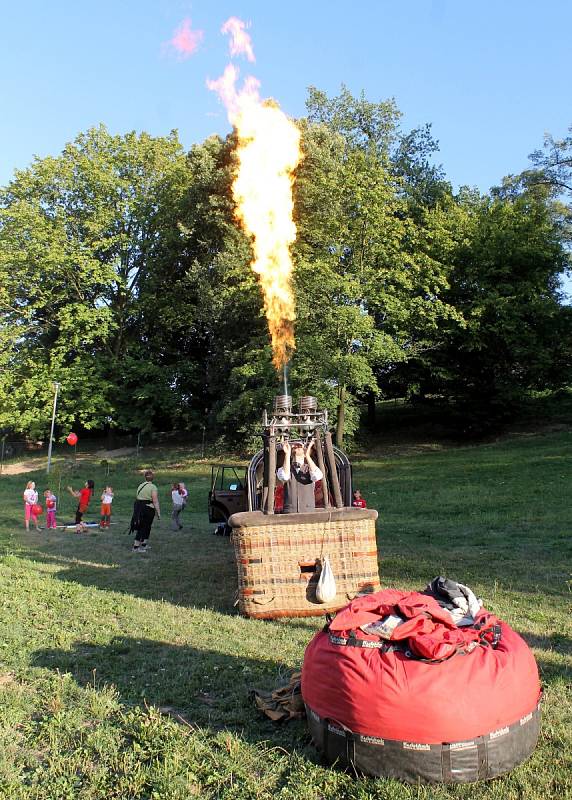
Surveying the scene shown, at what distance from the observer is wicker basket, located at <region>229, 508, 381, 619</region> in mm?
7910

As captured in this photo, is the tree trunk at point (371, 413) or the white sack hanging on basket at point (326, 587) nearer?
the white sack hanging on basket at point (326, 587)

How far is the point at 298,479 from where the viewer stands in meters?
8.93

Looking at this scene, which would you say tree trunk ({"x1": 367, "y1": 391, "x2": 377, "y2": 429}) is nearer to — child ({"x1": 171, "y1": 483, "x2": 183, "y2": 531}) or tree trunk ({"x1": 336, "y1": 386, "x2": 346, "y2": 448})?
tree trunk ({"x1": 336, "y1": 386, "x2": 346, "y2": 448})

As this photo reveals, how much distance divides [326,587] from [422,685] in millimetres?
3642

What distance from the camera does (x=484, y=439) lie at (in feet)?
110

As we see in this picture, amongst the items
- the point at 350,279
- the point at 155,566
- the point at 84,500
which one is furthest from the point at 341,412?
the point at 155,566

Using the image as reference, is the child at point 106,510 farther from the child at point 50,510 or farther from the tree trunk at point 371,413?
the tree trunk at point 371,413

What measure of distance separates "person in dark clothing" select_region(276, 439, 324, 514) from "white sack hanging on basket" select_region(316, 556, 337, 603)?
2.86 feet

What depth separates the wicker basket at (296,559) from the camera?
7910mm

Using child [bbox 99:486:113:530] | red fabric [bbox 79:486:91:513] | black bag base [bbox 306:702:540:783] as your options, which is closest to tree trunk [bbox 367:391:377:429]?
child [bbox 99:486:113:530]

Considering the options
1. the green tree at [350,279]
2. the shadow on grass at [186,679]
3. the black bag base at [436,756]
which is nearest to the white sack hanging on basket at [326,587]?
the shadow on grass at [186,679]

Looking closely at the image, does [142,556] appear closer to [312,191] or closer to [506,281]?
[312,191]

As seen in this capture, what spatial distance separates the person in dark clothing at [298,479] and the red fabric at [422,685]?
3873 millimetres

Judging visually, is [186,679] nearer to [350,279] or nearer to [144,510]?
[144,510]
